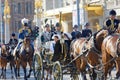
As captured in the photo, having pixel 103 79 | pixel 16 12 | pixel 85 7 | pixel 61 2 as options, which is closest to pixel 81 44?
pixel 103 79

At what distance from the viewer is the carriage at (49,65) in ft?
50.9

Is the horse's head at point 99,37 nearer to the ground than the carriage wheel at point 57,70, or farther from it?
farther from it

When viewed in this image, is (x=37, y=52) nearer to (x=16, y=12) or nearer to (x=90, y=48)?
(x=90, y=48)

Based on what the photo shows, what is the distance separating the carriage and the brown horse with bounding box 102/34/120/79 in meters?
2.54

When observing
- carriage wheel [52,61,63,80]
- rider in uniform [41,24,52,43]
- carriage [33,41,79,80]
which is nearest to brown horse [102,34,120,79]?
carriage wheel [52,61,63,80]

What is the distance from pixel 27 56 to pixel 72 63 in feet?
12.4

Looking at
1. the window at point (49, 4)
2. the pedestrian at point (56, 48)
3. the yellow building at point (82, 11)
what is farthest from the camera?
the window at point (49, 4)

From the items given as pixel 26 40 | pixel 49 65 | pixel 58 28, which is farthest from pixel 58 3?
pixel 58 28

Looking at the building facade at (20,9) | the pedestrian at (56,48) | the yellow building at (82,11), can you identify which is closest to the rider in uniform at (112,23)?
the pedestrian at (56,48)

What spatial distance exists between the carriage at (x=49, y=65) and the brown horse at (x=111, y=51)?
8.33ft

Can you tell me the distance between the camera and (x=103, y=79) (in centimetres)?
1348

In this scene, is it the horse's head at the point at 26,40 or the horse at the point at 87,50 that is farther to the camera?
the horse's head at the point at 26,40

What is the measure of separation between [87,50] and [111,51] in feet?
5.82

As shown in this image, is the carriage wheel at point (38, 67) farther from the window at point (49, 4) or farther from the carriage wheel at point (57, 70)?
the window at point (49, 4)
